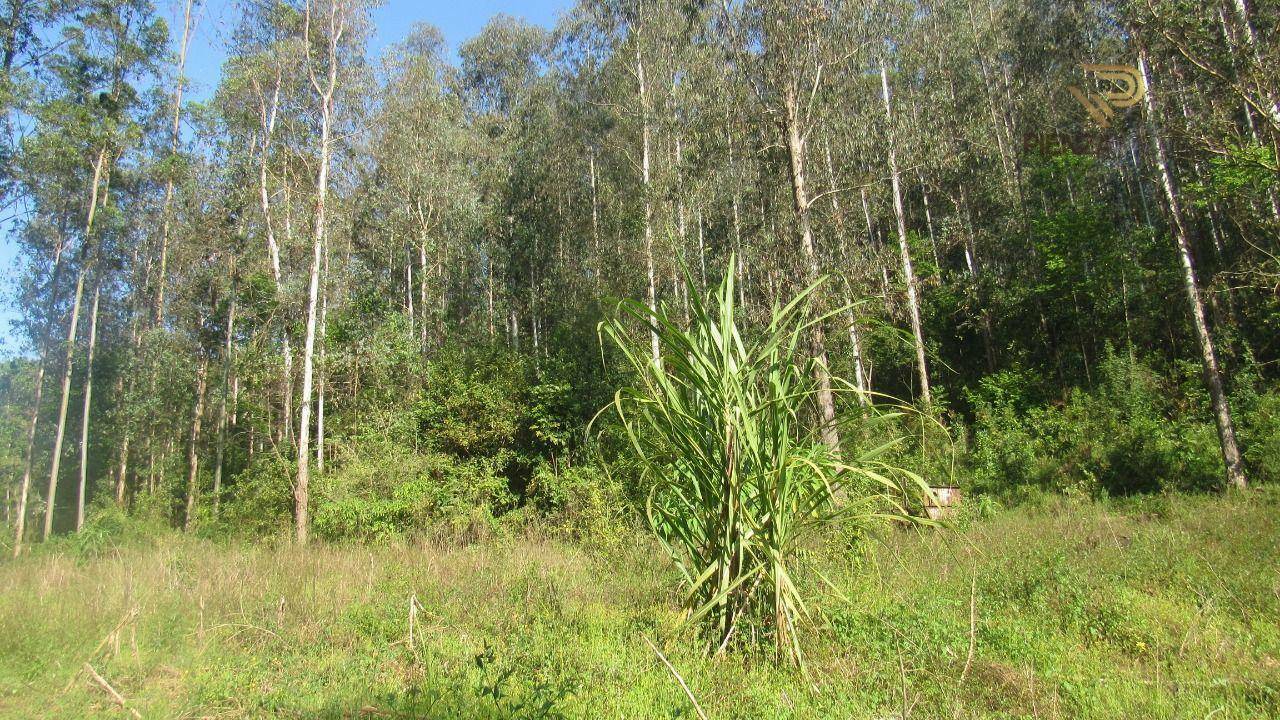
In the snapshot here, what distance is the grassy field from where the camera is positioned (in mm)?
3045

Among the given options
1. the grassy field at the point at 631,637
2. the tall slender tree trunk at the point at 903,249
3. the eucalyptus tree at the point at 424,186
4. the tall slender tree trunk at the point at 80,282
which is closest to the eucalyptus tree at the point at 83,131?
the tall slender tree trunk at the point at 80,282

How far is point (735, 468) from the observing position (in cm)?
319

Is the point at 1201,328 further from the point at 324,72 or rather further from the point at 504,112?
the point at 504,112

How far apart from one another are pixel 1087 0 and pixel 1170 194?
22.8 ft

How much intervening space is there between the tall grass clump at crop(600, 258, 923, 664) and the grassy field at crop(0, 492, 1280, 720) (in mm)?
274

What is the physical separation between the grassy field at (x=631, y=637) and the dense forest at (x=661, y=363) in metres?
0.04

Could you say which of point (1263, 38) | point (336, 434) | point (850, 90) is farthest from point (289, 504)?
point (1263, 38)

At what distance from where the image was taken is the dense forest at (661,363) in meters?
3.37

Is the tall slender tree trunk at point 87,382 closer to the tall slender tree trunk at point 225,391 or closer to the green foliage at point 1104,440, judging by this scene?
the tall slender tree trunk at point 225,391

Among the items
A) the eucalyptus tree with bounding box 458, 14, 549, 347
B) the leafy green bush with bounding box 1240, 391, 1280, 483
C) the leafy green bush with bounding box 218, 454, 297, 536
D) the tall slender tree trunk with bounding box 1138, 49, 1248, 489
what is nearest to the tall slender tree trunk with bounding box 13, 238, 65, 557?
the leafy green bush with bounding box 218, 454, 297, 536

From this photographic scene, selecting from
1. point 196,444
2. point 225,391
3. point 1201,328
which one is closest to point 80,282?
point 225,391

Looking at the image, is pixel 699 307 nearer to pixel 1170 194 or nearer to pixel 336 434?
pixel 1170 194

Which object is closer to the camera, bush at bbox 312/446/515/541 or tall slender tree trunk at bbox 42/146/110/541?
bush at bbox 312/446/515/541

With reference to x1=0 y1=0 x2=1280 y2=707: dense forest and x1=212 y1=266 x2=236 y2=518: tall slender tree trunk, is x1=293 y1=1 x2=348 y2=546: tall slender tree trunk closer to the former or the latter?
x1=0 y1=0 x2=1280 y2=707: dense forest
